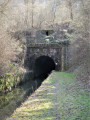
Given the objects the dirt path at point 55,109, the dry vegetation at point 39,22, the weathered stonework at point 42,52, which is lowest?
the dirt path at point 55,109

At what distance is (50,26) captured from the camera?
31891 millimetres

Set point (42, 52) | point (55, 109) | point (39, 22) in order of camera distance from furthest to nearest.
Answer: point (39, 22), point (42, 52), point (55, 109)

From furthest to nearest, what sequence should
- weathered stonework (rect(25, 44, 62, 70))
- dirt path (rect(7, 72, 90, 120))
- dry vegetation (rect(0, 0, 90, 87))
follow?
weathered stonework (rect(25, 44, 62, 70))
dry vegetation (rect(0, 0, 90, 87))
dirt path (rect(7, 72, 90, 120))

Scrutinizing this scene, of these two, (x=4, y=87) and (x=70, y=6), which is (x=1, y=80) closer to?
(x=4, y=87)

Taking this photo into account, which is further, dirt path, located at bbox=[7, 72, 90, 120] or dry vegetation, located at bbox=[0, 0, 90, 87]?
dry vegetation, located at bbox=[0, 0, 90, 87]

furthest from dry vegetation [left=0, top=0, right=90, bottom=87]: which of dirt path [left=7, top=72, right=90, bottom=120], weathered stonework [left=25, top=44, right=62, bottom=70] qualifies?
dirt path [left=7, top=72, right=90, bottom=120]

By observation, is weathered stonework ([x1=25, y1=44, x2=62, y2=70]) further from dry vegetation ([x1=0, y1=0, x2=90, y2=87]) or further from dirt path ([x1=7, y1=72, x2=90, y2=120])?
dirt path ([x1=7, y1=72, x2=90, y2=120])

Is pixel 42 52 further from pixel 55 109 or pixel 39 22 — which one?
pixel 55 109

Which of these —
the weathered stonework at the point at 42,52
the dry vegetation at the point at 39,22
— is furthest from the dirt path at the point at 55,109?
the weathered stonework at the point at 42,52

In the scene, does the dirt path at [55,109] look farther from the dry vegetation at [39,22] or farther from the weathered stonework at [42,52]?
the weathered stonework at [42,52]

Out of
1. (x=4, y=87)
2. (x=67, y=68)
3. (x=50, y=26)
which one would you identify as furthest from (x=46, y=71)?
(x=4, y=87)

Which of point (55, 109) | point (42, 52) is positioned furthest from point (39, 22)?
point (55, 109)

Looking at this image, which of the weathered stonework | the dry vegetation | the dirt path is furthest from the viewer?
the weathered stonework

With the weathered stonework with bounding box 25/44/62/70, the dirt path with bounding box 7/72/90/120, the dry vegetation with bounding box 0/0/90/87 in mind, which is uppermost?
the dry vegetation with bounding box 0/0/90/87
